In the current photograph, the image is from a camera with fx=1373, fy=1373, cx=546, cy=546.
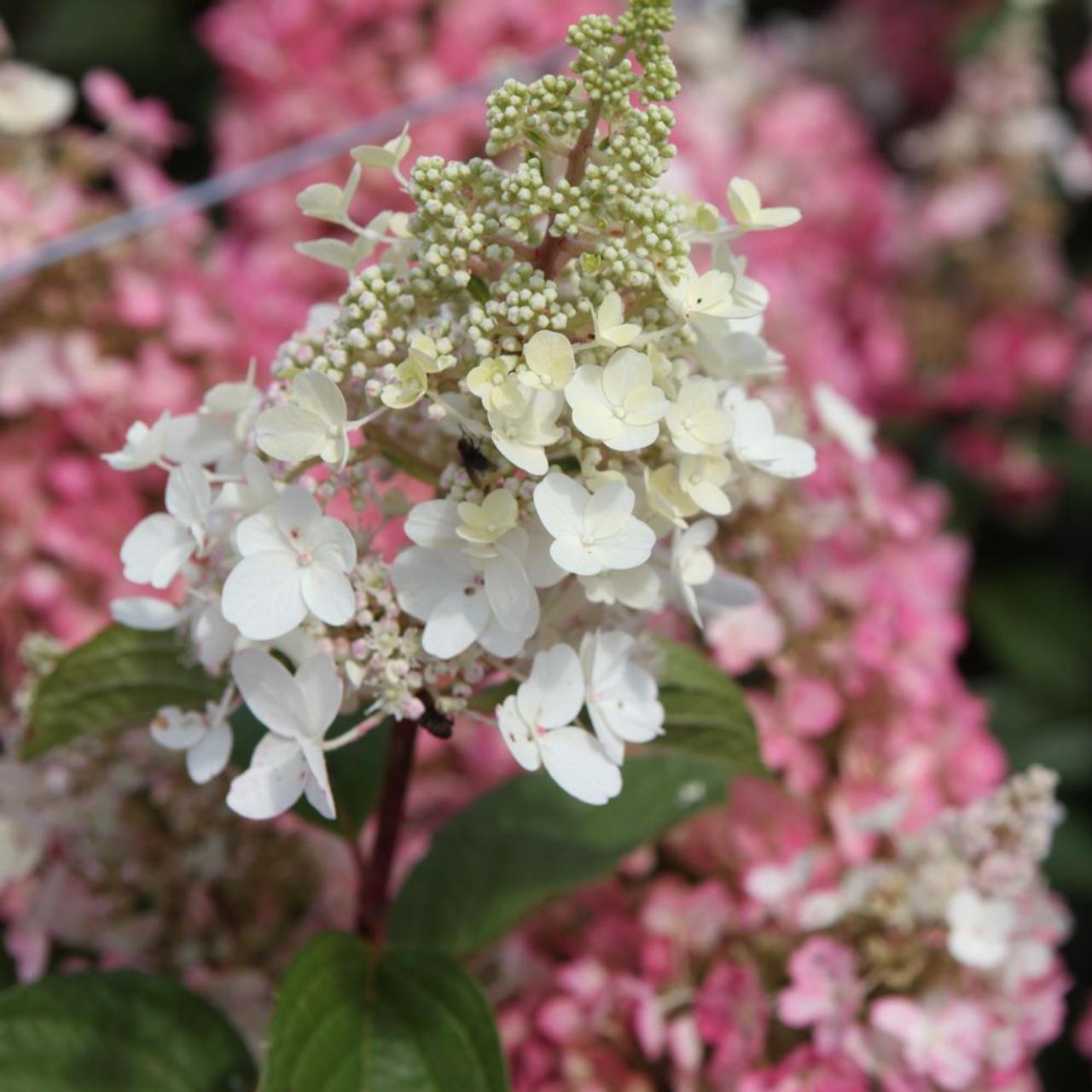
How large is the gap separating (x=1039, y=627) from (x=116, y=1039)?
1334 mm

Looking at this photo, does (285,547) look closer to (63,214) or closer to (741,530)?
(741,530)

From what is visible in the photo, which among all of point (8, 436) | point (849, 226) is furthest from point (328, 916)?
point (849, 226)

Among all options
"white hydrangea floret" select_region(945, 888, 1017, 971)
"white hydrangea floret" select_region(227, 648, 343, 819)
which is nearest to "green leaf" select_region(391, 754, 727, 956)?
"white hydrangea floret" select_region(945, 888, 1017, 971)

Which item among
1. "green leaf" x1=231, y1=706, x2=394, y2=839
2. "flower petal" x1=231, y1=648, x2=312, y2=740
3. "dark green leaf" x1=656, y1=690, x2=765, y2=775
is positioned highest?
"flower petal" x1=231, y1=648, x2=312, y2=740

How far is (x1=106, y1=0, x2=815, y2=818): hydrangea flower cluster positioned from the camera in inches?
24.8

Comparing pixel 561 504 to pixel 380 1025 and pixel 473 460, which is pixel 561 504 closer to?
pixel 473 460

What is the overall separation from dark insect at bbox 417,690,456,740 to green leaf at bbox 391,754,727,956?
0.89 feet

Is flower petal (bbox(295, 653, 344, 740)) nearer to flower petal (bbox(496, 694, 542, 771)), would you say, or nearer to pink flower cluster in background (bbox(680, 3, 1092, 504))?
flower petal (bbox(496, 694, 542, 771))

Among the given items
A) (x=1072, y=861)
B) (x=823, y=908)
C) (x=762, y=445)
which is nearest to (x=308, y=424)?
(x=762, y=445)

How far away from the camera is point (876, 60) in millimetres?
2248

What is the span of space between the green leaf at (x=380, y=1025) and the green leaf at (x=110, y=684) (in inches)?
6.9

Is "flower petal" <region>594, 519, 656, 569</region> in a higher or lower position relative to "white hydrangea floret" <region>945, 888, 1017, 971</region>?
higher

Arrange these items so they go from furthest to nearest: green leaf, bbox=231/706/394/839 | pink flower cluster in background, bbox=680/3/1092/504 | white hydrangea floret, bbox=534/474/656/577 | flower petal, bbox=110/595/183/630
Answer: pink flower cluster in background, bbox=680/3/1092/504, green leaf, bbox=231/706/394/839, flower petal, bbox=110/595/183/630, white hydrangea floret, bbox=534/474/656/577

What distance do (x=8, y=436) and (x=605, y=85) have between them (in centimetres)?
89
